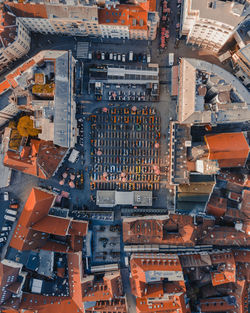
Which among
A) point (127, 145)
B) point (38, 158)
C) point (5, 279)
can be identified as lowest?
point (5, 279)

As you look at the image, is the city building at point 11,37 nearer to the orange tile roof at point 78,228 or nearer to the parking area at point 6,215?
the parking area at point 6,215

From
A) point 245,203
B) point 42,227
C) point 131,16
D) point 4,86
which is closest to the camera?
point 131,16

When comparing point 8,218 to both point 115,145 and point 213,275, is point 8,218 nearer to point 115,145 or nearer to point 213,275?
point 115,145

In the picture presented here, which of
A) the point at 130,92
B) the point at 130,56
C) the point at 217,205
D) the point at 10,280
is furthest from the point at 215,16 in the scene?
the point at 10,280

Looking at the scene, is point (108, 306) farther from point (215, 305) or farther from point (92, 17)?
point (92, 17)

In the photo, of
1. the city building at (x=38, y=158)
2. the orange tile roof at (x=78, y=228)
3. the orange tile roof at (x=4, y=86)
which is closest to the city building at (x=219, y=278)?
the orange tile roof at (x=78, y=228)

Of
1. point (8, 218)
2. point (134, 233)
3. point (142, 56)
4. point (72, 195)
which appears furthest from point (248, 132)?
point (8, 218)
